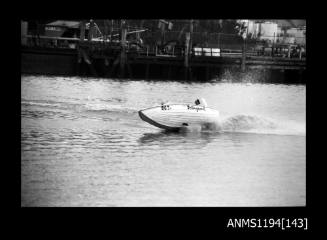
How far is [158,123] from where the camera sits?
2472 cm

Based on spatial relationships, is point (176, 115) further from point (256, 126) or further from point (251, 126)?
point (256, 126)

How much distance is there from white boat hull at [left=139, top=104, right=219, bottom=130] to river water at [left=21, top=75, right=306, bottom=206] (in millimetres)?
342

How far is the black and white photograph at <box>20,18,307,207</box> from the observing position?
16.5m

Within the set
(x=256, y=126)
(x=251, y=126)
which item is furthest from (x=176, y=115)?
(x=256, y=126)

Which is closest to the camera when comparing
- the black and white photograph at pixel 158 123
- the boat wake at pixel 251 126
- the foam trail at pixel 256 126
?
the black and white photograph at pixel 158 123

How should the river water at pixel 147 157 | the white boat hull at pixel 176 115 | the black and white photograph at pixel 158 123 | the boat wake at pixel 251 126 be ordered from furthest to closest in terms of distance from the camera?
the boat wake at pixel 251 126 < the white boat hull at pixel 176 115 < the black and white photograph at pixel 158 123 < the river water at pixel 147 157

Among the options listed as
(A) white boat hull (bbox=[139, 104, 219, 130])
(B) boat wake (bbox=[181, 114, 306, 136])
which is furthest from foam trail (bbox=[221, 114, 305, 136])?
(A) white boat hull (bbox=[139, 104, 219, 130])

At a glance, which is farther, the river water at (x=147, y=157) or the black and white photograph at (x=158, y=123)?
the black and white photograph at (x=158, y=123)

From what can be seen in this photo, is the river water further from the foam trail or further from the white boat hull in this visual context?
the white boat hull

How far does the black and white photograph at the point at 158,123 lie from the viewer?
1650cm

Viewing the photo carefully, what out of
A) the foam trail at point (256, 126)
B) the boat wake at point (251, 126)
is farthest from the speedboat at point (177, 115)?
the foam trail at point (256, 126)

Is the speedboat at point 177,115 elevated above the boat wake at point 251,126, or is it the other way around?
the speedboat at point 177,115

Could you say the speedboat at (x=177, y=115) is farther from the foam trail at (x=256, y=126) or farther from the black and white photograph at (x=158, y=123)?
the foam trail at (x=256, y=126)
